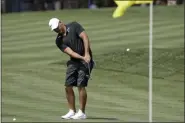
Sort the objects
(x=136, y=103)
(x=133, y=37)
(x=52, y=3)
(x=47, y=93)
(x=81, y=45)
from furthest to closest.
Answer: (x=52, y=3)
(x=133, y=37)
(x=47, y=93)
(x=136, y=103)
(x=81, y=45)

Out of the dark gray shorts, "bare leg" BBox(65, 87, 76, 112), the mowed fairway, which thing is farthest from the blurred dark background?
the dark gray shorts

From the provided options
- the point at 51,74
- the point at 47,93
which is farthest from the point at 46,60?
the point at 47,93

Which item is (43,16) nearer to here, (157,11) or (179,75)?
(157,11)

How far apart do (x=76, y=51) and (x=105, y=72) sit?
759cm

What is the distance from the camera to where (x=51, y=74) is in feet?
52.9

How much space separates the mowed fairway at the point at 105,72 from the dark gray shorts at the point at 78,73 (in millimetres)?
550

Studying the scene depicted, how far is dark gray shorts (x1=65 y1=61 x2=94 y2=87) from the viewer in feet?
29.7

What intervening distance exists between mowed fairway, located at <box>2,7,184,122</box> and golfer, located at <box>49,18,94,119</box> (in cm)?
52

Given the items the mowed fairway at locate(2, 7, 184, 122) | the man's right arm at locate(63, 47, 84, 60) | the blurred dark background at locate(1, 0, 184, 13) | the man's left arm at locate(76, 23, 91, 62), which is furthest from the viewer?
the blurred dark background at locate(1, 0, 184, 13)

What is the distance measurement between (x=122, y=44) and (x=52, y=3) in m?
21.9

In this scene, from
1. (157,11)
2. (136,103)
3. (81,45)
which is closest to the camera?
(81,45)

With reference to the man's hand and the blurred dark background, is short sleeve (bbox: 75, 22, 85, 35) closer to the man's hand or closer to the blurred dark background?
the man's hand

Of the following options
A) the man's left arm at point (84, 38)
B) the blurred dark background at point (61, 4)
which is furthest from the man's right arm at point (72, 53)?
the blurred dark background at point (61, 4)

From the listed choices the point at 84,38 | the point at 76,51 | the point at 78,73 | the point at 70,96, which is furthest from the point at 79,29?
the point at 70,96
